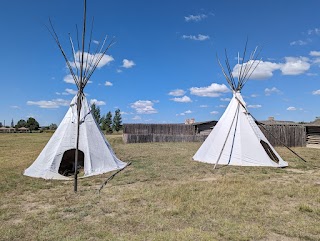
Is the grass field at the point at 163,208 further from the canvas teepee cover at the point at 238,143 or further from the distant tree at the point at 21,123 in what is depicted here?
the distant tree at the point at 21,123

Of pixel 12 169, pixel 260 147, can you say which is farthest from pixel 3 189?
pixel 260 147

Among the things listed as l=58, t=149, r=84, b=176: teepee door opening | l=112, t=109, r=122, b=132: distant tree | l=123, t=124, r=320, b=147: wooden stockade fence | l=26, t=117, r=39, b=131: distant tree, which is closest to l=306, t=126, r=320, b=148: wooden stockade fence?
l=123, t=124, r=320, b=147: wooden stockade fence

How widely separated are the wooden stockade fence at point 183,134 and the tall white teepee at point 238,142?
12491mm

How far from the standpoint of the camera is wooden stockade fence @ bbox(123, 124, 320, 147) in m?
24.9

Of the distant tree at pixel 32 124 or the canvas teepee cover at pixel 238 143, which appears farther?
the distant tree at pixel 32 124

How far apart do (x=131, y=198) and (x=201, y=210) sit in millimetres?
1805

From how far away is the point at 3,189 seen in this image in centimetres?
775

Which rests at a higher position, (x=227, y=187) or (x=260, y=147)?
(x=260, y=147)

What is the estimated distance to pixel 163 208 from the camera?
5945 millimetres

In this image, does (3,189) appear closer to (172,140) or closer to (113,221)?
(113,221)

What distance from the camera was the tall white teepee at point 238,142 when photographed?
12.2m

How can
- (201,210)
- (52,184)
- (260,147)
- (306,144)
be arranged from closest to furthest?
1. (201,210)
2. (52,184)
3. (260,147)
4. (306,144)

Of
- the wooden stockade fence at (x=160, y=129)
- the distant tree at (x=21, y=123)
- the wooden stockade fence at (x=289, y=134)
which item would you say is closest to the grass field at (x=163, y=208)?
the wooden stockade fence at (x=289, y=134)

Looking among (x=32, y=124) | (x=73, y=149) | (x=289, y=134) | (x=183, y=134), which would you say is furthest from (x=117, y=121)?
(x=73, y=149)
